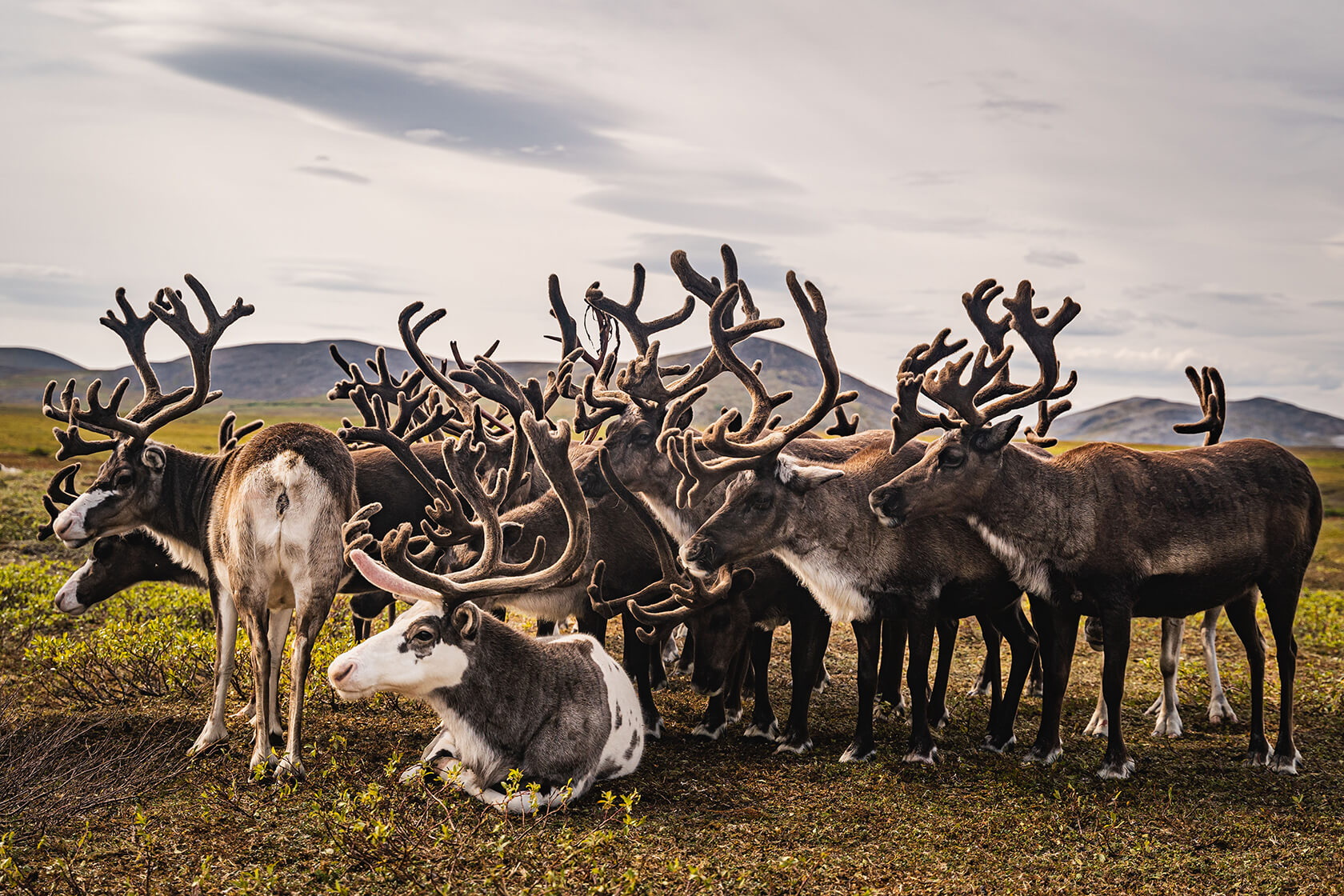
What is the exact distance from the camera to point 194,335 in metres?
9.69

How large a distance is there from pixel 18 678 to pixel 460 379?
5.42 metres

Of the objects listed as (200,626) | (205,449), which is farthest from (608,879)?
(205,449)

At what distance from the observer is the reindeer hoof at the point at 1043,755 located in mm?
7984

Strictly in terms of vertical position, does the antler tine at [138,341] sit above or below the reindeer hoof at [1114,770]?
above

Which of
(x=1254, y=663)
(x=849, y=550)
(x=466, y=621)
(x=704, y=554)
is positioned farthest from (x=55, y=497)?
(x=1254, y=663)

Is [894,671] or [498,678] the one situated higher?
[498,678]

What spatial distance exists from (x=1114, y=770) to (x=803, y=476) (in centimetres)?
332

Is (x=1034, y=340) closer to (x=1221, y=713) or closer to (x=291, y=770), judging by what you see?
(x=1221, y=713)

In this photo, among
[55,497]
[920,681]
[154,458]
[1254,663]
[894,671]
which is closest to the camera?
[920,681]

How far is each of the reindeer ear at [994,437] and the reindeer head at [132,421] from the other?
22.8 feet

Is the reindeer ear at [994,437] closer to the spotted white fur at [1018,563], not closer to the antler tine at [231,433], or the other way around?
the spotted white fur at [1018,563]

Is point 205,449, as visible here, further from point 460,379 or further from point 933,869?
point 933,869

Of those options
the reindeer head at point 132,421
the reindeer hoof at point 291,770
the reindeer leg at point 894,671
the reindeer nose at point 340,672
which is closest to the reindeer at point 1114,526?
the reindeer leg at point 894,671

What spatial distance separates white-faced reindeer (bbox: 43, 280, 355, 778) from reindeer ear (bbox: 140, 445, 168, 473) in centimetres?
1
